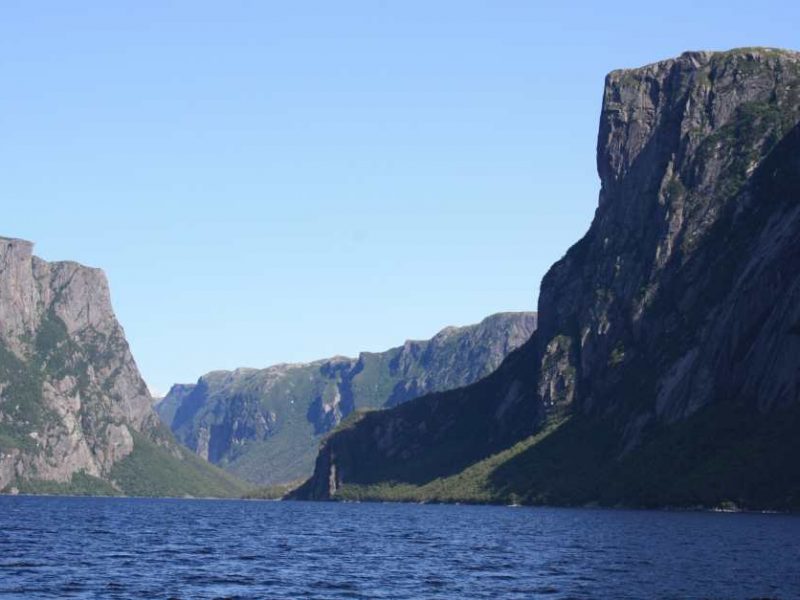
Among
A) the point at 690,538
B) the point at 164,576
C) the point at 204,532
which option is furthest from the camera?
the point at 204,532

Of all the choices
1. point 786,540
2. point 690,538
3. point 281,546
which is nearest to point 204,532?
point 281,546

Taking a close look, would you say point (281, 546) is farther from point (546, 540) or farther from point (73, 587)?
point (73, 587)

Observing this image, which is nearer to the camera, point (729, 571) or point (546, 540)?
point (729, 571)

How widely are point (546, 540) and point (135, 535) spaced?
188ft

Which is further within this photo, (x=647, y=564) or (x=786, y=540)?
(x=786, y=540)

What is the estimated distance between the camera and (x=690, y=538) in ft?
493

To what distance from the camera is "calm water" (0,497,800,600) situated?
9225cm

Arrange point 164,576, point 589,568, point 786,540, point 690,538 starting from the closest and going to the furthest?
point 164,576
point 589,568
point 786,540
point 690,538

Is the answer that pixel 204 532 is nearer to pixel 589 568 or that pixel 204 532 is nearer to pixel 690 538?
pixel 690 538

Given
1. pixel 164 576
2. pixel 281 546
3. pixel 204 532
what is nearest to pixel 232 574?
pixel 164 576

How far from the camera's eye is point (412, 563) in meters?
120

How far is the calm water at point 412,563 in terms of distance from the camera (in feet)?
303

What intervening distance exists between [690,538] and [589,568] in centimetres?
4242

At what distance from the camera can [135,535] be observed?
17075 centimetres
